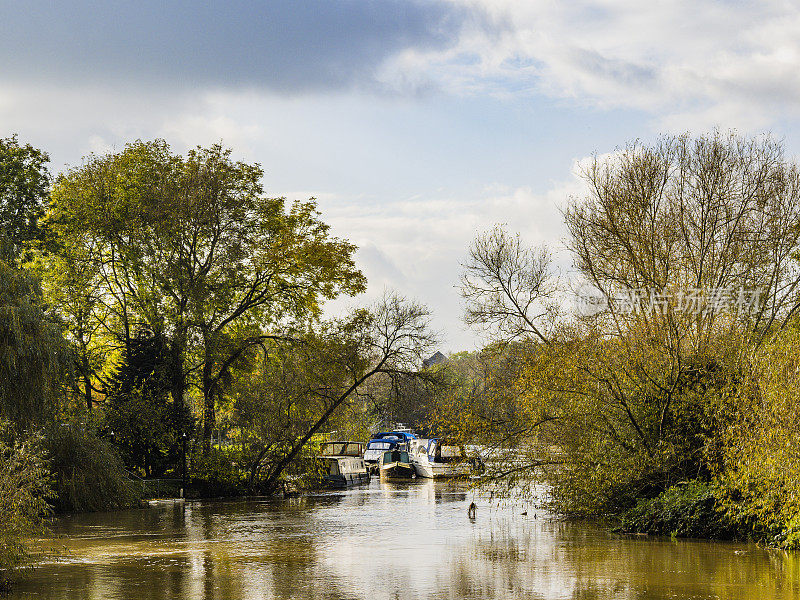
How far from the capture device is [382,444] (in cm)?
6938

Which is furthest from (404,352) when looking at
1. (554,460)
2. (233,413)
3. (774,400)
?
(774,400)

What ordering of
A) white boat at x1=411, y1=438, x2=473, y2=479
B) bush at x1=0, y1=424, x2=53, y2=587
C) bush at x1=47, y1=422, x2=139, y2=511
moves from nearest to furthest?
bush at x1=0, y1=424, x2=53, y2=587, bush at x1=47, y1=422, x2=139, y2=511, white boat at x1=411, y1=438, x2=473, y2=479

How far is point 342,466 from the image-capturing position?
1901 inches

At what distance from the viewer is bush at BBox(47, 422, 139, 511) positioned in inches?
1193

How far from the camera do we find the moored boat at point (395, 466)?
5669 cm

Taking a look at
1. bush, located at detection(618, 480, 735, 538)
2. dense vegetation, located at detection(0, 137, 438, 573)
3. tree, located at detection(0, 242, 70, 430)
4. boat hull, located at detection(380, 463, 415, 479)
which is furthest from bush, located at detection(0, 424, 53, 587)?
boat hull, located at detection(380, 463, 415, 479)

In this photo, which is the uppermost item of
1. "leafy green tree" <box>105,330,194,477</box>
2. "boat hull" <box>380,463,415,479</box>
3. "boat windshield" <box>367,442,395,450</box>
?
"leafy green tree" <box>105,330,194,477</box>

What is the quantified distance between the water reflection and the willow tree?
10983mm

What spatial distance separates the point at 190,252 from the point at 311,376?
25.0 feet

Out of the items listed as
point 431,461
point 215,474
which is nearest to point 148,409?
point 215,474

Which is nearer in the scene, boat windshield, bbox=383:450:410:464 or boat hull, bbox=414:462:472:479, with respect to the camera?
boat hull, bbox=414:462:472:479

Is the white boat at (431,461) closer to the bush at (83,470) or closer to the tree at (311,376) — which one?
the tree at (311,376)

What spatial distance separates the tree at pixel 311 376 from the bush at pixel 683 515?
1871cm

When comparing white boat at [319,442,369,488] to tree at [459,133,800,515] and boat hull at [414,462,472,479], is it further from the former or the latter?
tree at [459,133,800,515]
